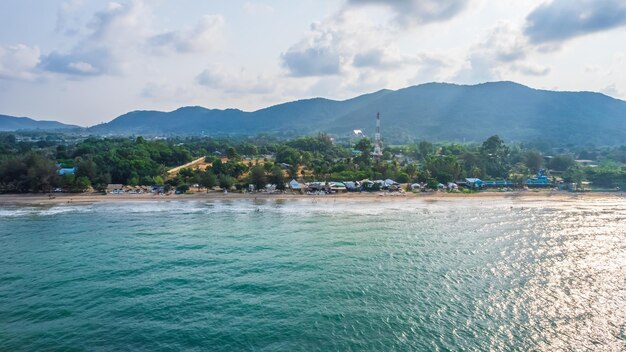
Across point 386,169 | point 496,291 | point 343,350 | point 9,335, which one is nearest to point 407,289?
point 496,291

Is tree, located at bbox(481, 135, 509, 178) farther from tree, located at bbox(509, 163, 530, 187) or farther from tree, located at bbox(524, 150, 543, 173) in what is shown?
tree, located at bbox(524, 150, 543, 173)

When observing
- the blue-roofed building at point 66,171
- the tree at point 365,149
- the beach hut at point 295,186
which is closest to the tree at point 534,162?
the tree at point 365,149

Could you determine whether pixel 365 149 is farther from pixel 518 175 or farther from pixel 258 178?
pixel 518 175

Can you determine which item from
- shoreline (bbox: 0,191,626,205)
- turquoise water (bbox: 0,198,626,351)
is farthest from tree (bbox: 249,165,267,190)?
turquoise water (bbox: 0,198,626,351)

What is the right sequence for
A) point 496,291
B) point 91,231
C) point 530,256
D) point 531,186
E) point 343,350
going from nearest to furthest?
point 343,350
point 496,291
point 530,256
point 91,231
point 531,186

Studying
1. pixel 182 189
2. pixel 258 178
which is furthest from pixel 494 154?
pixel 182 189

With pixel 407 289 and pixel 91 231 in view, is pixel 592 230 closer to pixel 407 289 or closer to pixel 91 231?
pixel 407 289
